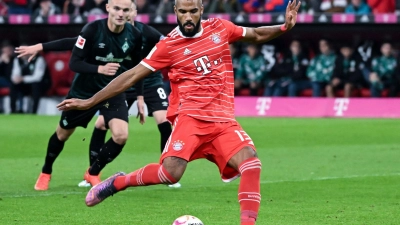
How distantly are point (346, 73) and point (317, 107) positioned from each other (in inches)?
43.3

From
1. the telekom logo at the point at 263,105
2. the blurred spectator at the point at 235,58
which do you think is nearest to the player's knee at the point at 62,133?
the telekom logo at the point at 263,105

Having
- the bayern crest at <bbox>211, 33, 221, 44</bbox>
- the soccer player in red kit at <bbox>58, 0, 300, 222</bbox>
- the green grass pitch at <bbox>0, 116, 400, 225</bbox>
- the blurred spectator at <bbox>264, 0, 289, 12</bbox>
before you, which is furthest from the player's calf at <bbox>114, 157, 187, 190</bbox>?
the blurred spectator at <bbox>264, 0, 289, 12</bbox>

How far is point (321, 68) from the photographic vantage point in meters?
21.6

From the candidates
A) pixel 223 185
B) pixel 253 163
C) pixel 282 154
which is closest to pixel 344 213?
pixel 253 163

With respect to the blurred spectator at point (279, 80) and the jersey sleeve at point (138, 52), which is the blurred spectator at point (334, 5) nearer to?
the blurred spectator at point (279, 80)

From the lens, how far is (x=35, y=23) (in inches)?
922

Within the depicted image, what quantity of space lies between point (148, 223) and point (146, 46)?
329 cm

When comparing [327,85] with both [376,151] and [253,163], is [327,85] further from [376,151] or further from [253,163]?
[253,163]

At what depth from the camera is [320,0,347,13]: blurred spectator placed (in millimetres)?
21375

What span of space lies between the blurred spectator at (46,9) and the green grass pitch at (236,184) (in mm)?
6044

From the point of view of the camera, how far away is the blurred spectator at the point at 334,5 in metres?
21.4

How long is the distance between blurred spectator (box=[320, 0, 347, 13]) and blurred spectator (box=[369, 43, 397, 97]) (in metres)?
1.32

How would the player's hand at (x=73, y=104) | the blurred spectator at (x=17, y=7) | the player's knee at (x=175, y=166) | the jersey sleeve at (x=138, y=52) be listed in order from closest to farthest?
the player's knee at (x=175, y=166) → the player's hand at (x=73, y=104) → the jersey sleeve at (x=138, y=52) → the blurred spectator at (x=17, y=7)

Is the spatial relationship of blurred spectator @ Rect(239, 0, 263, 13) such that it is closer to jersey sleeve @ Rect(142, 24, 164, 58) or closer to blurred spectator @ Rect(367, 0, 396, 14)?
blurred spectator @ Rect(367, 0, 396, 14)
